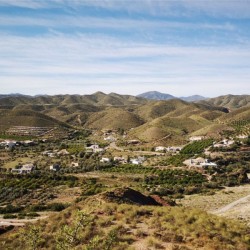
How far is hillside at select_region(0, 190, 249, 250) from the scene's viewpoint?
52.7 ft

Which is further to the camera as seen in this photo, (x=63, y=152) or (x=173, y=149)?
(x=173, y=149)

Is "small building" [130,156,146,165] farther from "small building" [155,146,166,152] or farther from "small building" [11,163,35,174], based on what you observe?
"small building" [11,163,35,174]

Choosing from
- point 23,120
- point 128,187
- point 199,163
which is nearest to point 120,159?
point 199,163

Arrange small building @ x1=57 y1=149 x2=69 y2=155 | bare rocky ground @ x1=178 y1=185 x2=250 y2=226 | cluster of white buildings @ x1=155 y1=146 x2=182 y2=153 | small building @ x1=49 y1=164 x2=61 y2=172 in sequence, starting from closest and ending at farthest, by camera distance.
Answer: bare rocky ground @ x1=178 y1=185 x2=250 y2=226
small building @ x1=49 y1=164 x2=61 y2=172
small building @ x1=57 y1=149 x2=69 y2=155
cluster of white buildings @ x1=155 y1=146 x2=182 y2=153

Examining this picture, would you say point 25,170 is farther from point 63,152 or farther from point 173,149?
point 173,149

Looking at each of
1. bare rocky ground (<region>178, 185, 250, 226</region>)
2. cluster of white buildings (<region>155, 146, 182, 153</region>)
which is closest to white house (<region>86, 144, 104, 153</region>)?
cluster of white buildings (<region>155, 146, 182, 153</region>)

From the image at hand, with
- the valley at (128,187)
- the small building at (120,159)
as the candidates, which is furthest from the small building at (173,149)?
the small building at (120,159)

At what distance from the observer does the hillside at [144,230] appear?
16.1 metres

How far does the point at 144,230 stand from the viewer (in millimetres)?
18031

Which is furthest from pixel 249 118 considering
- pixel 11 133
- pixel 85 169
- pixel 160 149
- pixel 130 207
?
pixel 130 207

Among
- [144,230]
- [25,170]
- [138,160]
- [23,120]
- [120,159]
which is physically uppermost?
[23,120]

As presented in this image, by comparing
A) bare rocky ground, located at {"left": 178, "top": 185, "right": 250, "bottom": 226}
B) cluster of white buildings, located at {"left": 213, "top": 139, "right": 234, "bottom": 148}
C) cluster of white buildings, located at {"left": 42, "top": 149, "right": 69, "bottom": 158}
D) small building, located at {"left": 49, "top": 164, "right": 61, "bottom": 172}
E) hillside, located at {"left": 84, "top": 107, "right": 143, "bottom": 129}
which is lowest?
small building, located at {"left": 49, "top": 164, "right": 61, "bottom": 172}

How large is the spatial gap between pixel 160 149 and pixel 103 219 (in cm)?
7967

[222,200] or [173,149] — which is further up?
[173,149]
